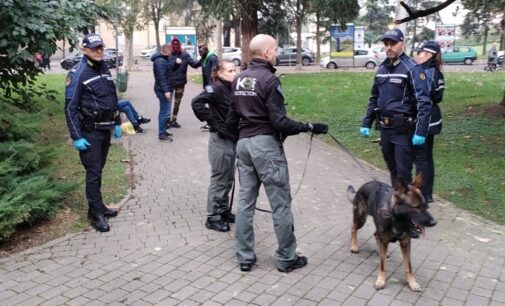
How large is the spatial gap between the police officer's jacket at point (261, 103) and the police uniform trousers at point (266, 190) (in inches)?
3.8

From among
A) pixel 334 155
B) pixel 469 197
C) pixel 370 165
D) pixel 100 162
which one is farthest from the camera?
pixel 334 155

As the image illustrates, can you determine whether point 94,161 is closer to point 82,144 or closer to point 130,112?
point 82,144

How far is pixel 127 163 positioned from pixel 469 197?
5.32 meters

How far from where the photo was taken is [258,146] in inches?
170

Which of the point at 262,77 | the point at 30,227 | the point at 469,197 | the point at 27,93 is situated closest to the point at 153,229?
the point at 30,227

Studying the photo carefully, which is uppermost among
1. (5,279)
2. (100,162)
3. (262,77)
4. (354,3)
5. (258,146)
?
(354,3)

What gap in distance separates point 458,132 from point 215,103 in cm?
660

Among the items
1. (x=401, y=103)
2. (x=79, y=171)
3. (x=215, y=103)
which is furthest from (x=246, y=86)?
(x=79, y=171)

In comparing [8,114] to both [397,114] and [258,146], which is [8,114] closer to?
[258,146]

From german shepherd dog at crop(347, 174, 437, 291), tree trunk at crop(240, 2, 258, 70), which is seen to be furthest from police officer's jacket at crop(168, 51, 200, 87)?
tree trunk at crop(240, 2, 258, 70)

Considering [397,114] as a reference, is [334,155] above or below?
below

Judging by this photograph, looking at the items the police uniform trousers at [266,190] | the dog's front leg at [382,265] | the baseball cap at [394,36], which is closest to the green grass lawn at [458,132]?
Answer: the dog's front leg at [382,265]

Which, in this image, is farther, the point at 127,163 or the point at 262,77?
the point at 127,163

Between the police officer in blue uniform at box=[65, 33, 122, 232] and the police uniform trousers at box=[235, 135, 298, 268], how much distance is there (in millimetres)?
1771
